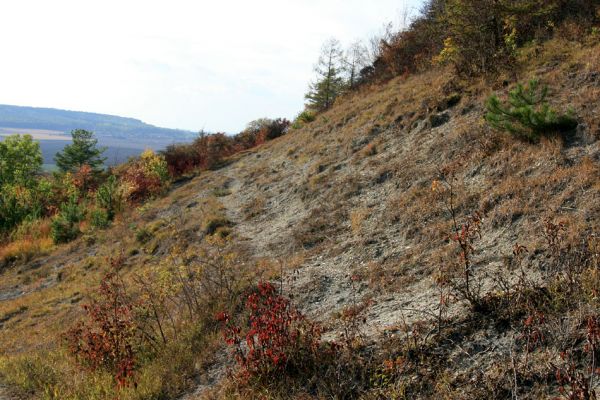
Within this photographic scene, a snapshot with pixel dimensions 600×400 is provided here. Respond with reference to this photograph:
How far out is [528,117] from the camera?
329 inches

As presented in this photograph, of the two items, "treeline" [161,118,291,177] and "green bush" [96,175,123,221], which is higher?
"treeline" [161,118,291,177]

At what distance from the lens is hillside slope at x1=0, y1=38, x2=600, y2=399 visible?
4535mm

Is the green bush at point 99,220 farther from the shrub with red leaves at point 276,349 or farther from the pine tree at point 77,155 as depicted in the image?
the pine tree at point 77,155

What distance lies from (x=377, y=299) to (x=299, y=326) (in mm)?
1594

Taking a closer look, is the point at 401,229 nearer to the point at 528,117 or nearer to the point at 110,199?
the point at 528,117

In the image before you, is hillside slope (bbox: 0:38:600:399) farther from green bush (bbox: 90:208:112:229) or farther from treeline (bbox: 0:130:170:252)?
treeline (bbox: 0:130:170:252)

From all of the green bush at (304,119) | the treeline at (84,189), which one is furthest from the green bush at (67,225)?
the green bush at (304,119)

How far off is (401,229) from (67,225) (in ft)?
50.3

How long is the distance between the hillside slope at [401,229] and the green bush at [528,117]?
0.79 ft

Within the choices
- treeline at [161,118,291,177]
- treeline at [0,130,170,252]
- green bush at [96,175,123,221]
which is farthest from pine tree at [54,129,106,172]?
green bush at [96,175,123,221]

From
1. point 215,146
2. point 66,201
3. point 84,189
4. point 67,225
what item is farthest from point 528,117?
point 84,189

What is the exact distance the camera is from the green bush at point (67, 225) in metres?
18.2

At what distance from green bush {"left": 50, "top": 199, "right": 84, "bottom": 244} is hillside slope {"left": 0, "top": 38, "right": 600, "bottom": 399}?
1532mm

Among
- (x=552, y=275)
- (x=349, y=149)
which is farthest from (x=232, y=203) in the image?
(x=552, y=275)
